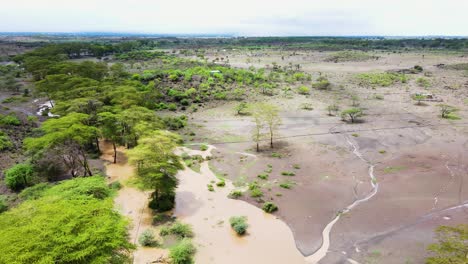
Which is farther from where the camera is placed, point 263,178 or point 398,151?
point 398,151

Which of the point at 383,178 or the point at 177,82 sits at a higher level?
the point at 177,82

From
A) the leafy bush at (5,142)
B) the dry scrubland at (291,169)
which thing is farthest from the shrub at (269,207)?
the leafy bush at (5,142)

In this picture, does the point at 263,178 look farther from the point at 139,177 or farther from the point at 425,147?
the point at 425,147

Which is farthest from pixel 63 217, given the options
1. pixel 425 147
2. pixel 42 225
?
pixel 425 147

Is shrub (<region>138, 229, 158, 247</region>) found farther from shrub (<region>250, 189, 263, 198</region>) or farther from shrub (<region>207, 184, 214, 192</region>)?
shrub (<region>250, 189, 263, 198</region>)

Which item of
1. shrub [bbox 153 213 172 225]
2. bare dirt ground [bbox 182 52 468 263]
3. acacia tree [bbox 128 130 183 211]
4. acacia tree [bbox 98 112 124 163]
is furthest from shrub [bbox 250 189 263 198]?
acacia tree [bbox 98 112 124 163]
